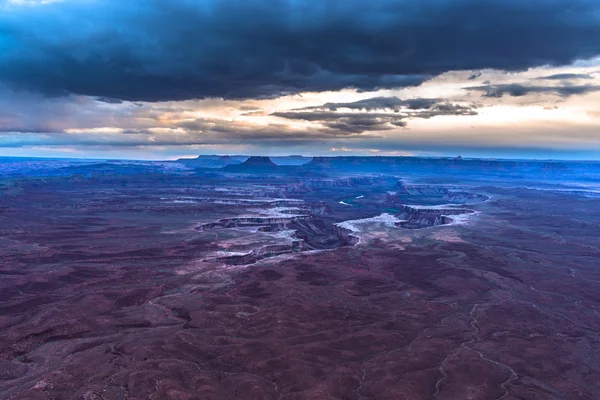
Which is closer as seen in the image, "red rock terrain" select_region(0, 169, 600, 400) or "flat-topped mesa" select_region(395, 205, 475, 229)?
"red rock terrain" select_region(0, 169, 600, 400)

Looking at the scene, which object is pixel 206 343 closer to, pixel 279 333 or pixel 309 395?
pixel 279 333

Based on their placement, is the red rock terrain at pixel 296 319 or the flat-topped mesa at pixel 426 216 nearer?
the red rock terrain at pixel 296 319

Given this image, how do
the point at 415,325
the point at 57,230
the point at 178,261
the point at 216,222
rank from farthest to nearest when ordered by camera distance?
the point at 216,222
the point at 57,230
the point at 178,261
the point at 415,325

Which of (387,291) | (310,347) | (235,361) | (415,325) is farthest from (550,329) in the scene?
(235,361)

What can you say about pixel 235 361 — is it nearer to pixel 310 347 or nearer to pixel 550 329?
pixel 310 347

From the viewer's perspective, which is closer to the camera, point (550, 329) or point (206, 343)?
point (206, 343)

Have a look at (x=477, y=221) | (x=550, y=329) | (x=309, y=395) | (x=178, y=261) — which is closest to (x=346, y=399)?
(x=309, y=395)

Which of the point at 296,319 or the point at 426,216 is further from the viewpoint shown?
the point at 426,216

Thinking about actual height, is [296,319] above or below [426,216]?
above

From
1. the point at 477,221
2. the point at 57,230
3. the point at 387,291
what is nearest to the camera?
the point at 387,291
